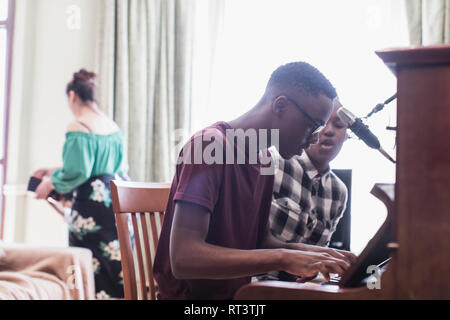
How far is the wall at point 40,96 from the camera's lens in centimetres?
392

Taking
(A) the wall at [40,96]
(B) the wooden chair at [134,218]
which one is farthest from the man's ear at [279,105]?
(A) the wall at [40,96]

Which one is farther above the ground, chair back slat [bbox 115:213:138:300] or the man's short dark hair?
the man's short dark hair

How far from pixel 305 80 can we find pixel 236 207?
0.36 metres

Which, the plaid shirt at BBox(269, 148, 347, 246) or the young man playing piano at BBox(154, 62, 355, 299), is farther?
the plaid shirt at BBox(269, 148, 347, 246)

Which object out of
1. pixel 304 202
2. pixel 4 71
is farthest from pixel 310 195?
pixel 4 71

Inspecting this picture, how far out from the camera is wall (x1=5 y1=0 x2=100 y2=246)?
3.92m

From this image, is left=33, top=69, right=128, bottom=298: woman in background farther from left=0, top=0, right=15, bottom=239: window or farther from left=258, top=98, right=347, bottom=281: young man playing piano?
left=258, top=98, right=347, bottom=281: young man playing piano

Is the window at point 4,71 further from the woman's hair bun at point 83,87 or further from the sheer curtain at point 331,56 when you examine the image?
the sheer curtain at point 331,56

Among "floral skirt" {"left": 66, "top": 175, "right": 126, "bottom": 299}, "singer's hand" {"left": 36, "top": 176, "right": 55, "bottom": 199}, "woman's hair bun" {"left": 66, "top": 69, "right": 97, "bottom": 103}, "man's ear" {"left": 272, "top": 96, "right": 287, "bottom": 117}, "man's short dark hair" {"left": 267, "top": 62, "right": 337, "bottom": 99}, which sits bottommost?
"floral skirt" {"left": 66, "top": 175, "right": 126, "bottom": 299}

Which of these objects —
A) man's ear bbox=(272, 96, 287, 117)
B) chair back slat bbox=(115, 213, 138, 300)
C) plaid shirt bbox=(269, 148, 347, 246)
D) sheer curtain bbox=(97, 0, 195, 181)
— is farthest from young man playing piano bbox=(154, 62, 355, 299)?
sheer curtain bbox=(97, 0, 195, 181)

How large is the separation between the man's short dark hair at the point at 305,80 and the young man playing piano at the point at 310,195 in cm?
55

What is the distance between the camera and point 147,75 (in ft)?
12.1
